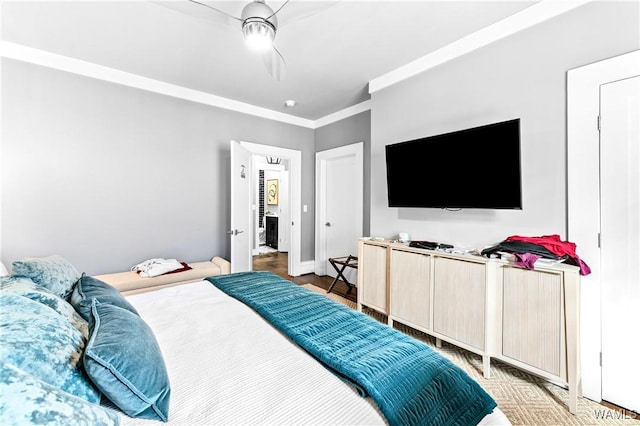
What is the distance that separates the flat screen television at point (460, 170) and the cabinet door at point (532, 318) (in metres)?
0.52

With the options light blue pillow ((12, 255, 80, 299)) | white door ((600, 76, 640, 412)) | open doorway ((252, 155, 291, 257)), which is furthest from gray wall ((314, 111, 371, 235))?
light blue pillow ((12, 255, 80, 299))

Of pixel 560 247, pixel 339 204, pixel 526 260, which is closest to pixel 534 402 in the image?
pixel 526 260

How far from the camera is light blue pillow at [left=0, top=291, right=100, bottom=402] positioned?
2.28 feet

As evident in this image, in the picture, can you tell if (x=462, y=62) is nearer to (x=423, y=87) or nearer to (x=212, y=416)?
(x=423, y=87)

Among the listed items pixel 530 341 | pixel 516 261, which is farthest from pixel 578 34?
pixel 530 341

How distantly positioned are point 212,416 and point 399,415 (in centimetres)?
57

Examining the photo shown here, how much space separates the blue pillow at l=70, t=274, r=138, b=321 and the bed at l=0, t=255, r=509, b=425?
0.04 feet

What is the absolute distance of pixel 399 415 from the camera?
2.89ft

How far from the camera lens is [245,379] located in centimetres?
102

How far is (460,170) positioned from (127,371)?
7.90ft

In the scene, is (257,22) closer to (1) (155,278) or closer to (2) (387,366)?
(2) (387,366)

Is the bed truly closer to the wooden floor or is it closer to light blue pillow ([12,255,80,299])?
light blue pillow ([12,255,80,299])

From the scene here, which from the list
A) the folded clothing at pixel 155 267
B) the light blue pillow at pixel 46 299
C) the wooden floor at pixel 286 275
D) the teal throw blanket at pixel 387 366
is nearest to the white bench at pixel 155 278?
the folded clothing at pixel 155 267

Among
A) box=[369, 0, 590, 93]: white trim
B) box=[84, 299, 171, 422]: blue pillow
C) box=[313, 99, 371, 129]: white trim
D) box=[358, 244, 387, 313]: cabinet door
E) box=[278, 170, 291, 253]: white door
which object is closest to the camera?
box=[84, 299, 171, 422]: blue pillow
